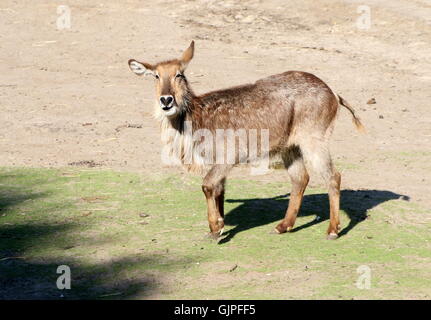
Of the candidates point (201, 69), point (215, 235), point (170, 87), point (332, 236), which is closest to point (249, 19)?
point (201, 69)

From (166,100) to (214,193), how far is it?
1.06 meters

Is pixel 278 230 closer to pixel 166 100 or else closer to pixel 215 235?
pixel 215 235

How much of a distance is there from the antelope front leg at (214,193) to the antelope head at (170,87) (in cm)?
75

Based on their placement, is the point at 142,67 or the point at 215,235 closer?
the point at 215,235

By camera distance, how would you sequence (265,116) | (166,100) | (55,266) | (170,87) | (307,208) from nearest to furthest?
(55,266) < (166,100) < (170,87) < (265,116) < (307,208)

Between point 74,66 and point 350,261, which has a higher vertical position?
point 74,66

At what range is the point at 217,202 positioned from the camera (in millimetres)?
8875

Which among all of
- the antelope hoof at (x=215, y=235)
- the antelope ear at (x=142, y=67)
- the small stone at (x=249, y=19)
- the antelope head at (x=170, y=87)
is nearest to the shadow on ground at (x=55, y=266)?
the antelope hoof at (x=215, y=235)

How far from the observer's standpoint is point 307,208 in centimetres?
1000

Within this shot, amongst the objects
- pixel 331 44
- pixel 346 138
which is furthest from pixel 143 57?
pixel 346 138

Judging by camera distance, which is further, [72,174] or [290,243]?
[72,174]

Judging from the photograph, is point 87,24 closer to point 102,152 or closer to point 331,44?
point 331,44

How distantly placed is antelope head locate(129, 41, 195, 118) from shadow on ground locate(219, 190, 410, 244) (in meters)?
1.44
